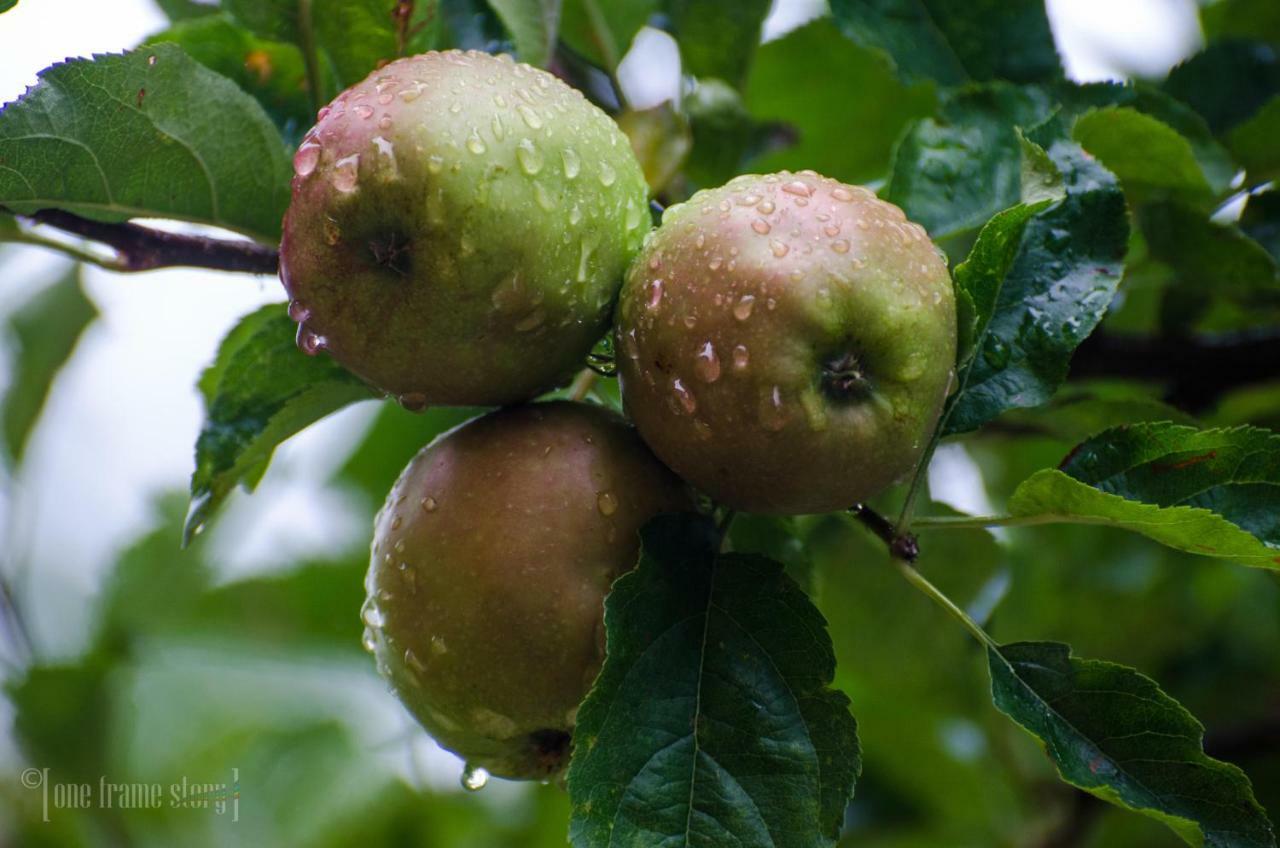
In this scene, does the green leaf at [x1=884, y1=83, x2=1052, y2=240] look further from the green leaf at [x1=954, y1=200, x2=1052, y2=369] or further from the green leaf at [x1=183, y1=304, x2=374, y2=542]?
the green leaf at [x1=183, y1=304, x2=374, y2=542]

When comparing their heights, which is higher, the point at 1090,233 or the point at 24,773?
the point at 1090,233

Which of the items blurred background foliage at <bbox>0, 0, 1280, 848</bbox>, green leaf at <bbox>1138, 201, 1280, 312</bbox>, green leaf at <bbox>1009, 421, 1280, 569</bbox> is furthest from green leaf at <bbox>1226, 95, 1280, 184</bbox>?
green leaf at <bbox>1009, 421, 1280, 569</bbox>

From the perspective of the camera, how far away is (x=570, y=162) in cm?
80

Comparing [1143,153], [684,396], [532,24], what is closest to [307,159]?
A: [684,396]

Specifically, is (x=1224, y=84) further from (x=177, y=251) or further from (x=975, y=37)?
(x=177, y=251)

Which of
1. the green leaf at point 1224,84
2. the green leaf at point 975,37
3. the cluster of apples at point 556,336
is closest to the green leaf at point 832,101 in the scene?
the green leaf at point 975,37

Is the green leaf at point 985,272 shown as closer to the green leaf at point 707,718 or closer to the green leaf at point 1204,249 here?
the green leaf at point 707,718

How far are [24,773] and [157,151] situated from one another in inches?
43.2

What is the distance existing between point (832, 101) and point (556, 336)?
746 mm

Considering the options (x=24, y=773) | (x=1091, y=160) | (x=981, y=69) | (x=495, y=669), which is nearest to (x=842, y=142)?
(x=981, y=69)

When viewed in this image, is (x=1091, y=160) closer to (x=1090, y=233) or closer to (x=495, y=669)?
(x=1090, y=233)

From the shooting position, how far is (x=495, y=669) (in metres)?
0.84

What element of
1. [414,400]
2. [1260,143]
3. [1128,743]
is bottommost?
[1128,743]

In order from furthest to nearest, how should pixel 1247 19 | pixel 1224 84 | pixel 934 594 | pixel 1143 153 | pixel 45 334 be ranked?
pixel 45 334, pixel 1247 19, pixel 1224 84, pixel 1143 153, pixel 934 594
